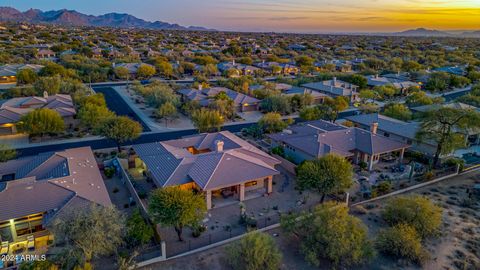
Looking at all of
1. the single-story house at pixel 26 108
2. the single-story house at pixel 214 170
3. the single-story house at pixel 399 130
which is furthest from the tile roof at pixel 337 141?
the single-story house at pixel 26 108

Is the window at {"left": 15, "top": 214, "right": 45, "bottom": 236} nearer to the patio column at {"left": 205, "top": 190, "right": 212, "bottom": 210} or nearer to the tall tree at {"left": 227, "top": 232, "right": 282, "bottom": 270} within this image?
the patio column at {"left": 205, "top": 190, "right": 212, "bottom": 210}

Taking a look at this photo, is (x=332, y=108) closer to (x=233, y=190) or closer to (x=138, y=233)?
(x=233, y=190)

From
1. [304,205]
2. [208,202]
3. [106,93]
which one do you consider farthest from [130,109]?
[304,205]

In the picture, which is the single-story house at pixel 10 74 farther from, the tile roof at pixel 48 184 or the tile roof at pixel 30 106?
the tile roof at pixel 48 184

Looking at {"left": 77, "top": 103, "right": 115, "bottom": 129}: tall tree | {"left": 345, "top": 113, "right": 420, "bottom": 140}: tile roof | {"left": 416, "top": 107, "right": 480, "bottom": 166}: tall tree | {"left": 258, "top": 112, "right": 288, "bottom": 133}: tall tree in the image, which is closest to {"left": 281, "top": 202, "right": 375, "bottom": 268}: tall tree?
{"left": 416, "top": 107, "right": 480, "bottom": 166}: tall tree

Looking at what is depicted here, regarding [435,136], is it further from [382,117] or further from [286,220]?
[286,220]

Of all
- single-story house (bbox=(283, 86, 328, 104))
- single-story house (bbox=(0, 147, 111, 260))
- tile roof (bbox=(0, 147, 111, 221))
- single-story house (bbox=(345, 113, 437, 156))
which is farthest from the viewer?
single-story house (bbox=(283, 86, 328, 104))
